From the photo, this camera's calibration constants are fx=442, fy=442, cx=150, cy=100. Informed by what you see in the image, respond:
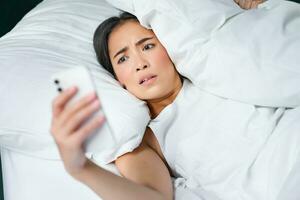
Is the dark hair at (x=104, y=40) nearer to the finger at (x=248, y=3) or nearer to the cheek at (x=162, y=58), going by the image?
the cheek at (x=162, y=58)

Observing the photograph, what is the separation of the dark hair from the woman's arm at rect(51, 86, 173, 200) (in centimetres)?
28

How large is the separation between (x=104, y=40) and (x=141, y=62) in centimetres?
16

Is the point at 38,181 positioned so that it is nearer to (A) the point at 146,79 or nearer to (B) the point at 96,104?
(A) the point at 146,79

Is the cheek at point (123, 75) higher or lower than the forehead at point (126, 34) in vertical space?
lower

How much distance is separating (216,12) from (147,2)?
7.3 inches

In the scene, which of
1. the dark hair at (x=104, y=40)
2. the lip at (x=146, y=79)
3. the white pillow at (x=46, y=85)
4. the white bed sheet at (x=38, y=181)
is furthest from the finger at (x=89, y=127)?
the dark hair at (x=104, y=40)

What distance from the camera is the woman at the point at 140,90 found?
0.83 metres

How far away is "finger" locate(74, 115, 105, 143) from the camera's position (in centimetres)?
66

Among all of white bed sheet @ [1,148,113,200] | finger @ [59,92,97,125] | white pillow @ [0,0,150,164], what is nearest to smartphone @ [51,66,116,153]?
finger @ [59,92,97,125]

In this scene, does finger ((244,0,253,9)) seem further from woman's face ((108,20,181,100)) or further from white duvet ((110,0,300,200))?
woman's face ((108,20,181,100))

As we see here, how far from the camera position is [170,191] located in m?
1.01

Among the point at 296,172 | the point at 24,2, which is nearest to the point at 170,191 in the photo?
the point at 296,172

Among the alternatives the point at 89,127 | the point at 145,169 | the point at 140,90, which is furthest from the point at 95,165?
the point at 140,90

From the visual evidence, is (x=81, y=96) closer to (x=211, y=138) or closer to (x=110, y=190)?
(x=110, y=190)
